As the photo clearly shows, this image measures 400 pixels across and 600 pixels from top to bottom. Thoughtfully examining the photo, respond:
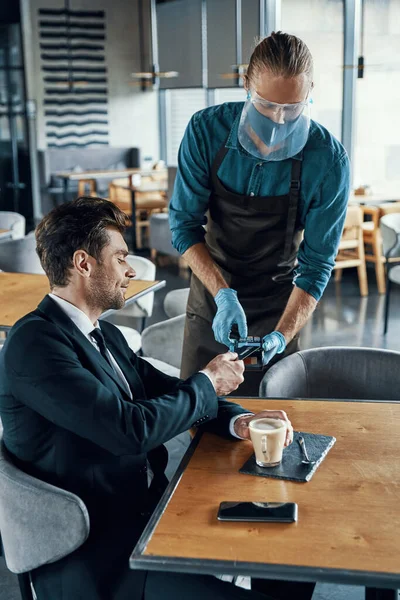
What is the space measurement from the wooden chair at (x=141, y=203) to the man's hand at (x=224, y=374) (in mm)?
7263

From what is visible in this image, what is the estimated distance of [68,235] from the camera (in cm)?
163

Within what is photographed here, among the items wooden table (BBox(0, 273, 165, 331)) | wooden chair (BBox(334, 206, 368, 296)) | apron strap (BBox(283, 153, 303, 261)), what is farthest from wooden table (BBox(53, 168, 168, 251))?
apron strap (BBox(283, 153, 303, 261))

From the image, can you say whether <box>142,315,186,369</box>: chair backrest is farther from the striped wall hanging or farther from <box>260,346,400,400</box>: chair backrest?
the striped wall hanging

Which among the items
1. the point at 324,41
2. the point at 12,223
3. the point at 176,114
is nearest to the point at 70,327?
the point at 12,223

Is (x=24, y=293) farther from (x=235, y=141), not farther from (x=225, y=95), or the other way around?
(x=225, y=95)

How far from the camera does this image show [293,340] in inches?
91.9

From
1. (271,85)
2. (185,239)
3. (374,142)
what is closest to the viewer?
(271,85)

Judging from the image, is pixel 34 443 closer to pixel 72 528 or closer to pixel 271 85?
pixel 72 528

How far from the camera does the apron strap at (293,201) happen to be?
2139 mm

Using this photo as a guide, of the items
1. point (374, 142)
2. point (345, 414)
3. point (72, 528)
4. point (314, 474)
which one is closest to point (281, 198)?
point (345, 414)

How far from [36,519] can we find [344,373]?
109 cm

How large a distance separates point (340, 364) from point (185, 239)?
2.03ft

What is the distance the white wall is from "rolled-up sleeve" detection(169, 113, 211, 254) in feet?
33.2

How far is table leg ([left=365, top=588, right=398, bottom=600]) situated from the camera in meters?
1.48
